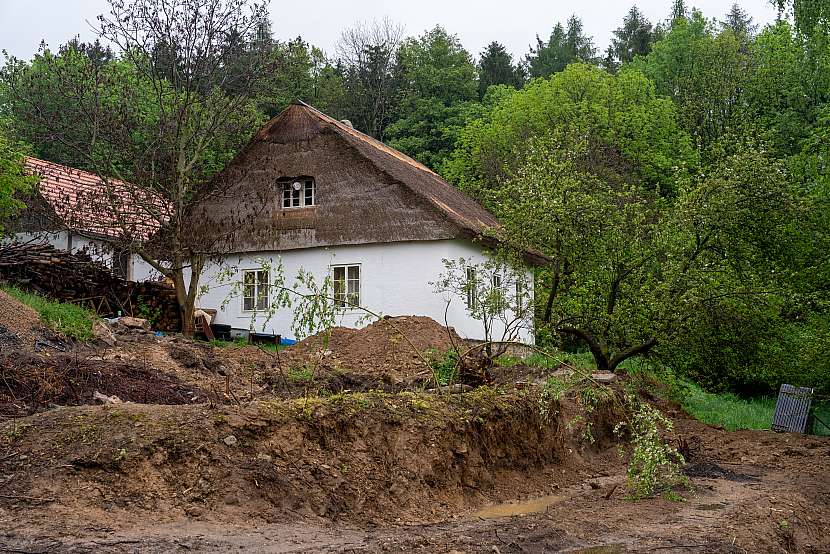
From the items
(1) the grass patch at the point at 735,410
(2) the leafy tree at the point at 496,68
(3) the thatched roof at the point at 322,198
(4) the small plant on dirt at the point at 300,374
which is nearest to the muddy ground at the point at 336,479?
(4) the small plant on dirt at the point at 300,374

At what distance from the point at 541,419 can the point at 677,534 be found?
3281 mm

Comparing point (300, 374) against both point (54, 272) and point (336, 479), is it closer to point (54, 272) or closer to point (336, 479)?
point (336, 479)

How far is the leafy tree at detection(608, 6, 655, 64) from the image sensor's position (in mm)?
57844

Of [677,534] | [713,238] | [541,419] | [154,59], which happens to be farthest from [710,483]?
[154,59]

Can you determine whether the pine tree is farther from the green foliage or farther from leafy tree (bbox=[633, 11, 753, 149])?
the green foliage

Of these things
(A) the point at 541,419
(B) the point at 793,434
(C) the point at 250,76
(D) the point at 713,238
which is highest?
(C) the point at 250,76

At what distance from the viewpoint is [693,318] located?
15.3 m

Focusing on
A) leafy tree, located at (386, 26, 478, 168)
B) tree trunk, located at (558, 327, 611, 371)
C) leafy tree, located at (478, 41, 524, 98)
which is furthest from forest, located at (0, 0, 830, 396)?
leafy tree, located at (478, 41, 524, 98)

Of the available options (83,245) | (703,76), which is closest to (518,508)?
(83,245)

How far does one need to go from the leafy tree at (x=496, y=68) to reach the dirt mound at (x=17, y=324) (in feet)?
135

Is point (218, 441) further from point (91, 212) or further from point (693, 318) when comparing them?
point (91, 212)

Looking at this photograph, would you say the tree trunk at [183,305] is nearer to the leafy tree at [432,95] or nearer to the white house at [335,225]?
the white house at [335,225]

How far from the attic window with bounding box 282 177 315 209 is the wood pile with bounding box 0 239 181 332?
401 centimetres

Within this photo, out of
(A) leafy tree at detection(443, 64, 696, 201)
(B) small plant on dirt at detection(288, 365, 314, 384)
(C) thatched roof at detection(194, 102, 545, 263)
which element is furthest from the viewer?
(A) leafy tree at detection(443, 64, 696, 201)
